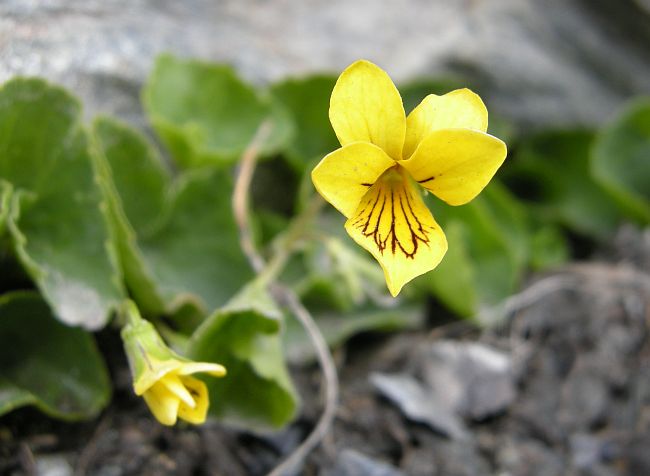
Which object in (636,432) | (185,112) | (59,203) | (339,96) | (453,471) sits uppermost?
(339,96)

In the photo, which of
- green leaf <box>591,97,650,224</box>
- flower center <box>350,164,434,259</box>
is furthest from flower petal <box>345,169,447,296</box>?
green leaf <box>591,97,650,224</box>

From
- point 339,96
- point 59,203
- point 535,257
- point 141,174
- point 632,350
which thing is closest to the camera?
point 339,96

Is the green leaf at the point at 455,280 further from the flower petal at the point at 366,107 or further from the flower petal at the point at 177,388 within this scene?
the flower petal at the point at 177,388

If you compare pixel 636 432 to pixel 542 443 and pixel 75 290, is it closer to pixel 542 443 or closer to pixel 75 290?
pixel 542 443

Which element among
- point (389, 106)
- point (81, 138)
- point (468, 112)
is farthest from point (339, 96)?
point (81, 138)

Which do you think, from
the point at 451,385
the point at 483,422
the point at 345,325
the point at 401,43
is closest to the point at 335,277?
the point at 345,325

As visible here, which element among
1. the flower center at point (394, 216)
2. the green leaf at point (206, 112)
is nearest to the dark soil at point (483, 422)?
the green leaf at point (206, 112)

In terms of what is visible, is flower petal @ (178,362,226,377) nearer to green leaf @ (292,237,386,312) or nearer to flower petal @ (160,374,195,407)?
flower petal @ (160,374,195,407)
